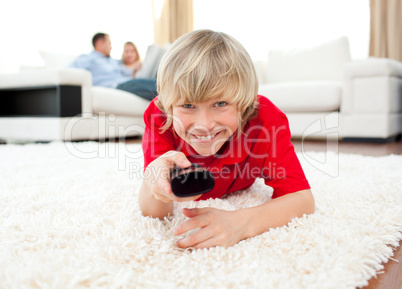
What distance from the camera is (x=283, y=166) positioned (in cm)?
76

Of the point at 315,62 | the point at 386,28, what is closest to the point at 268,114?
the point at 315,62

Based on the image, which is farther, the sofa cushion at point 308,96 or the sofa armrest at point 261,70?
the sofa armrest at point 261,70

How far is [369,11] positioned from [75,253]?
4003 millimetres

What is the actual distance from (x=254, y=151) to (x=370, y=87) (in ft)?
6.47

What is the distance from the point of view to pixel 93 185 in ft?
3.41

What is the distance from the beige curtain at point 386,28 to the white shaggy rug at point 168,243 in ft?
9.95

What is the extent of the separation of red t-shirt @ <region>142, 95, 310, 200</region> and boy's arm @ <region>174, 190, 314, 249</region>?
5 cm

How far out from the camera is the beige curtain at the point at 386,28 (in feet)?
11.3

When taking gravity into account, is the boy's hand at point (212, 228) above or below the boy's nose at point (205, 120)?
below

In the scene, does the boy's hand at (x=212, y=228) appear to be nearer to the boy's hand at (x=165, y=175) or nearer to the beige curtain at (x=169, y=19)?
the boy's hand at (x=165, y=175)

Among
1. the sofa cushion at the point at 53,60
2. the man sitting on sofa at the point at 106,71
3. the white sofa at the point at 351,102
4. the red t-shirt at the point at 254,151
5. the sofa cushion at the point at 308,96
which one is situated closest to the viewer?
the red t-shirt at the point at 254,151

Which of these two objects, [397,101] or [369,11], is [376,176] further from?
[369,11]

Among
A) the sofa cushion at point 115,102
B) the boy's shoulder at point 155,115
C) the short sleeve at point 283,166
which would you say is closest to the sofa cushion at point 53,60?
the sofa cushion at point 115,102

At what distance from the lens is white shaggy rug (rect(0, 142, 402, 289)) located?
17.6 inches
